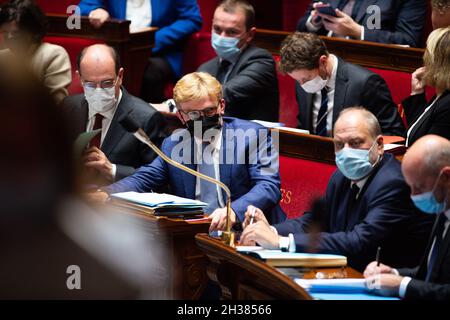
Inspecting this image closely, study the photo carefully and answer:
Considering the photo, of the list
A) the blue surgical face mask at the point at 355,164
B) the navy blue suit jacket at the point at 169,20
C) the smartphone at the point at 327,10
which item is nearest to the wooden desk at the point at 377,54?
the smartphone at the point at 327,10

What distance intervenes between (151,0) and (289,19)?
106 centimetres

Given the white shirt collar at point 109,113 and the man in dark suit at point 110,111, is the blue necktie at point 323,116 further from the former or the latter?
the white shirt collar at point 109,113

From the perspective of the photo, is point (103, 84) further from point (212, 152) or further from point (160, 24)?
point (160, 24)

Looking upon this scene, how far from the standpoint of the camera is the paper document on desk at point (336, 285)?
183 centimetres

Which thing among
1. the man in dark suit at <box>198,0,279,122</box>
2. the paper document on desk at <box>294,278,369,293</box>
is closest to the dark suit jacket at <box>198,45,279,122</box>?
the man in dark suit at <box>198,0,279,122</box>

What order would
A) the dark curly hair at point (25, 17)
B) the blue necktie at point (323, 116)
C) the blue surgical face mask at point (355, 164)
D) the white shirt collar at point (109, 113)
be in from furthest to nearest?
the dark curly hair at point (25, 17) → the blue necktie at point (323, 116) → the white shirt collar at point (109, 113) → the blue surgical face mask at point (355, 164)

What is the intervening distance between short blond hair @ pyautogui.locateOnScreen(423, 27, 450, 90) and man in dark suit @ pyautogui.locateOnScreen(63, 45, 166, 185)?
1102 mm

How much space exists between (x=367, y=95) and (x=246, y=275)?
1.47 meters

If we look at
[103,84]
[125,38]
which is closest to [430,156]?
[103,84]

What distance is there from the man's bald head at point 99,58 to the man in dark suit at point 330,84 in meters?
0.73

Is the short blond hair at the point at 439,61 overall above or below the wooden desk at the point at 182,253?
above

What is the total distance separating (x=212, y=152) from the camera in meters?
2.84
